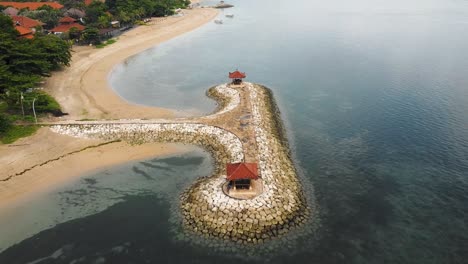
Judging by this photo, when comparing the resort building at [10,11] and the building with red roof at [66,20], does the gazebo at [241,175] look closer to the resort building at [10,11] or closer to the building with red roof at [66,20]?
the building with red roof at [66,20]

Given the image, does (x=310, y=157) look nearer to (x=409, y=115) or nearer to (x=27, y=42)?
(x=409, y=115)

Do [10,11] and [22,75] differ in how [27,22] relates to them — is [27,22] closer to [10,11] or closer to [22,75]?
[10,11]

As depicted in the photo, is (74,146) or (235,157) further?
(74,146)

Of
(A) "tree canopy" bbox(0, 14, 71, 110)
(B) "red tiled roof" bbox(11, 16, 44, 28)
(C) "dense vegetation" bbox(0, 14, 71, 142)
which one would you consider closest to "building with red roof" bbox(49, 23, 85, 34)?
(B) "red tiled roof" bbox(11, 16, 44, 28)

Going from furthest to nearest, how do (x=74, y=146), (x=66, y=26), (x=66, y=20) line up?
(x=66, y=20) → (x=66, y=26) → (x=74, y=146)

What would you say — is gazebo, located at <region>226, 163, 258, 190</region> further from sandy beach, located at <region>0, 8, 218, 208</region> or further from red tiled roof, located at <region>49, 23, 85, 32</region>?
red tiled roof, located at <region>49, 23, 85, 32</region>

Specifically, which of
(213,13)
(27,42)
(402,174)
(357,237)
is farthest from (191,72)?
(213,13)

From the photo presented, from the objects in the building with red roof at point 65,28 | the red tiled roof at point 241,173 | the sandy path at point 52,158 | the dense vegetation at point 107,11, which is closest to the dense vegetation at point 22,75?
the sandy path at point 52,158

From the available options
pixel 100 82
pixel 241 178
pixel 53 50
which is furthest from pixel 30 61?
pixel 241 178
